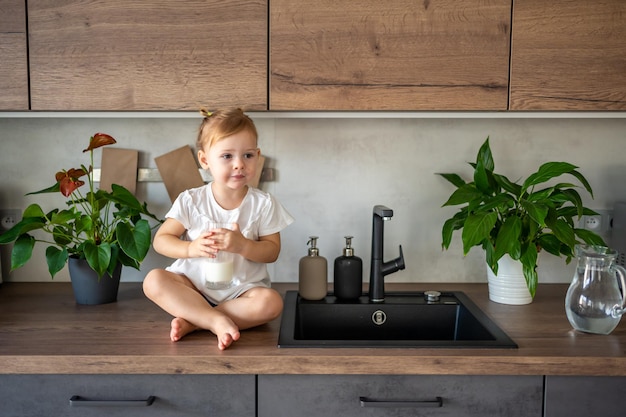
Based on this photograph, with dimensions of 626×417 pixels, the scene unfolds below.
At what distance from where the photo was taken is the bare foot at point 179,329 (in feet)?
4.37

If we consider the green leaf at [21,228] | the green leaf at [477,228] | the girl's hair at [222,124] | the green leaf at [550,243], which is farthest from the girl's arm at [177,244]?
the green leaf at [550,243]

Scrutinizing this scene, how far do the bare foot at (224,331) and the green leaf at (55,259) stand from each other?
0.53m

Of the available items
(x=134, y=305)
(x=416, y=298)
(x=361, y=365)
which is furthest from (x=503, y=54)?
(x=134, y=305)

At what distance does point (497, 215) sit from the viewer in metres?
1.57

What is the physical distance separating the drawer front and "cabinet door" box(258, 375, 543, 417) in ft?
0.24

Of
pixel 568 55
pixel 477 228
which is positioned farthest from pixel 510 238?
pixel 568 55

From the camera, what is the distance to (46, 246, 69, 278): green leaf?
63.2 inches

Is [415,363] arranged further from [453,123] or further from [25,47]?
[25,47]

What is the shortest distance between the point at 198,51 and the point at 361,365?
2.98 ft

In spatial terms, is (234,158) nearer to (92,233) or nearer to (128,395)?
(92,233)

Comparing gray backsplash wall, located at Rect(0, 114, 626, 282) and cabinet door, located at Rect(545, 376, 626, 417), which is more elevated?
gray backsplash wall, located at Rect(0, 114, 626, 282)

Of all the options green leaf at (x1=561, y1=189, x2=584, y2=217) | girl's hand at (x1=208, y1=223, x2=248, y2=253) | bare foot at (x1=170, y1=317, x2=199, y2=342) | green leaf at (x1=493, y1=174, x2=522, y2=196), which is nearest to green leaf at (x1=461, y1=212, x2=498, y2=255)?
green leaf at (x1=493, y1=174, x2=522, y2=196)

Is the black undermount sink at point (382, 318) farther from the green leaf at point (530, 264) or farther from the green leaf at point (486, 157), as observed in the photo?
the green leaf at point (486, 157)

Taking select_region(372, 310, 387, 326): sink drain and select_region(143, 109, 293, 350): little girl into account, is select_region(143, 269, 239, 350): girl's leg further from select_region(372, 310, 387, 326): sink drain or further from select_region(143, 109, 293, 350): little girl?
select_region(372, 310, 387, 326): sink drain
